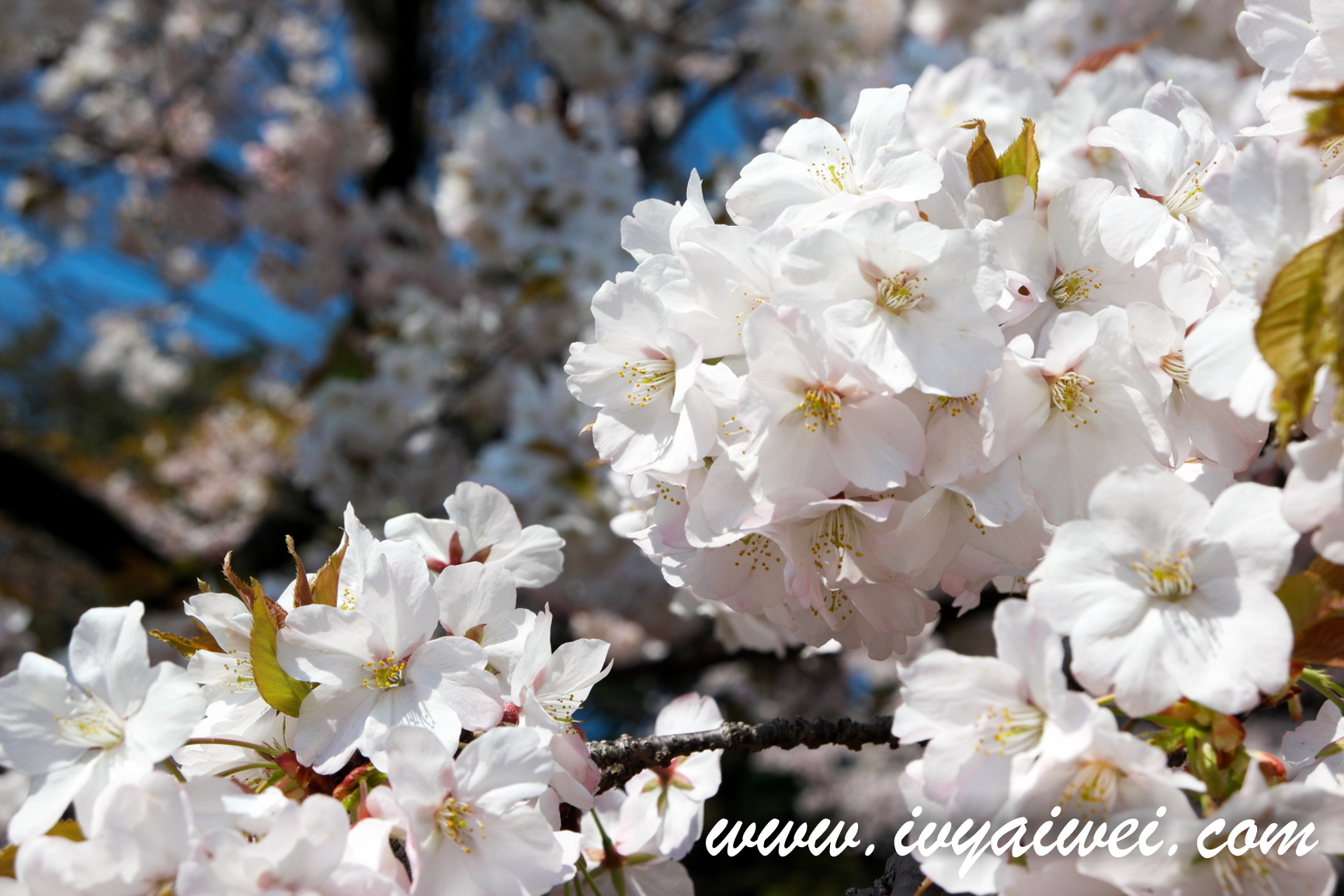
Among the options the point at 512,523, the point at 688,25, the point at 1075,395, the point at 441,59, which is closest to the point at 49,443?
the point at 441,59

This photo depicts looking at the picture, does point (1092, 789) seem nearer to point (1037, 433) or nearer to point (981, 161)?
point (1037, 433)

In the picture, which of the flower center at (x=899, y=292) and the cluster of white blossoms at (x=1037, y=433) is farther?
the flower center at (x=899, y=292)

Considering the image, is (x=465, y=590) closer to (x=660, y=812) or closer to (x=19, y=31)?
(x=660, y=812)

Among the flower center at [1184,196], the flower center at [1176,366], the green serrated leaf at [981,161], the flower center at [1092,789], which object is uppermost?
the green serrated leaf at [981,161]

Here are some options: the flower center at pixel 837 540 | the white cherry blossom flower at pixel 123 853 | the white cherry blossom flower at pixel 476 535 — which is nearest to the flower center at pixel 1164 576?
the flower center at pixel 837 540

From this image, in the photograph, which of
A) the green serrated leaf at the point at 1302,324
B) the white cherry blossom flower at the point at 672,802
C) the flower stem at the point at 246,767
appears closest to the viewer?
the green serrated leaf at the point at 1302,324

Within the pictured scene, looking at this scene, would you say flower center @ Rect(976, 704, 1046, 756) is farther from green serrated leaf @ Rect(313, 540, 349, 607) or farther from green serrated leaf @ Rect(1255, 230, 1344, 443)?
green serrated leaf @ Rect(313, 540, 349, 607)

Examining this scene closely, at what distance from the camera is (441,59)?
5.77m

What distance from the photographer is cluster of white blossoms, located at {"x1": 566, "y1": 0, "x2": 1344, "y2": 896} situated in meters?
0.60

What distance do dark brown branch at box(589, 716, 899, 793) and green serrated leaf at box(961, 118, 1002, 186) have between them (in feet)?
1.76

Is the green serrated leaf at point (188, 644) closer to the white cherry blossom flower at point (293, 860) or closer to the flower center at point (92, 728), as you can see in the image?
Answer: the flower center at point (92, 728)

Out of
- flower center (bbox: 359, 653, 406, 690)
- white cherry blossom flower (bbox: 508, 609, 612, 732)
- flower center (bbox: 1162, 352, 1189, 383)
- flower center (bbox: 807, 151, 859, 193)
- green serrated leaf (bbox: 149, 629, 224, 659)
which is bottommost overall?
white cherry blossom flower (bbox: 508, 609, 612, 732)

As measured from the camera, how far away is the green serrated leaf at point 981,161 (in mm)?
804

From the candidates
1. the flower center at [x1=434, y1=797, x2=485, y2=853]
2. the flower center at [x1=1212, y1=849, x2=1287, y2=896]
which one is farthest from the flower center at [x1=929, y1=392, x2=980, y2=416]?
the flower center at [x1=434, y1=797, x2=485, y2=853]
